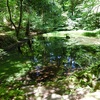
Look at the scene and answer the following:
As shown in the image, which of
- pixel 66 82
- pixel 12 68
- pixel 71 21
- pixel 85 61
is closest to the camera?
pixel 66 82

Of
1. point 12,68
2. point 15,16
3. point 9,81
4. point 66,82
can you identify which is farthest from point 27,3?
point 66,82

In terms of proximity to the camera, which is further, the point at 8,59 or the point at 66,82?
the point at 8,59

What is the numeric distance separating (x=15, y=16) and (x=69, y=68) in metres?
19.3

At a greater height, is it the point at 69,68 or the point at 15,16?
the point at 15,16

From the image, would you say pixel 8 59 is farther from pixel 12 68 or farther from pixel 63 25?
pixel 63 25

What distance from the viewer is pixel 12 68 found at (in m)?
10.9

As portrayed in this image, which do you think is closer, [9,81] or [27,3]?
[9,81]

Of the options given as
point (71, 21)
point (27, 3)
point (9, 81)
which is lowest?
point (9, 81)

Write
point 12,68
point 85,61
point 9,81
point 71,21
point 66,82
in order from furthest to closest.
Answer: point 71,21, point 85,61, point 12,68, point 9,81, point 66,82

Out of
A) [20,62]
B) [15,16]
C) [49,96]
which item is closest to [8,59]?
[20,62]

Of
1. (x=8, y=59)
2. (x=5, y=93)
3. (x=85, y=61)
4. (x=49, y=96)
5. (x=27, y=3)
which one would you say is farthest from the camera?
(x=27, y=3)

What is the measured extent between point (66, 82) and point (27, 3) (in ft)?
56.5

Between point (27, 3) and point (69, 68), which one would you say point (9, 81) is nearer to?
point (69, 68)

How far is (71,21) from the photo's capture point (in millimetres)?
32812
